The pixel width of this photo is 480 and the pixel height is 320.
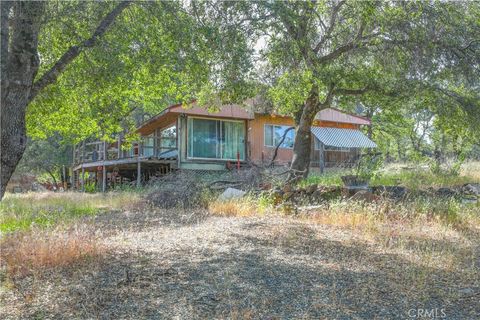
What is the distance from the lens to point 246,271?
471 centimetres

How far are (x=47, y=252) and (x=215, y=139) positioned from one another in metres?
15.1

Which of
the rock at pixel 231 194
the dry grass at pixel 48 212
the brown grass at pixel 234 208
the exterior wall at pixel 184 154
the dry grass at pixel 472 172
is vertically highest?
the exterior wall at pixel 184 154

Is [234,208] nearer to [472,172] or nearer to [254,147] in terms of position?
[472,172]

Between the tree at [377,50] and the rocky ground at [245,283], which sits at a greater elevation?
the tree at [377,50]

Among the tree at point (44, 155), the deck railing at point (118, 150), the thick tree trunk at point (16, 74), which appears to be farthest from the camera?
the tree at point (44, 155)

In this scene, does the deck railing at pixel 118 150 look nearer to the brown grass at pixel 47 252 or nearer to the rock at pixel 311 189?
the rock at pixel 311 189

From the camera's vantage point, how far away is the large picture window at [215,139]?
19.3m

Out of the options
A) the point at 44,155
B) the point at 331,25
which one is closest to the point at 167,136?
the point at 331,25

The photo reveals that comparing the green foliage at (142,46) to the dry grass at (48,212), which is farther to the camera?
the dry grass at (48,212)

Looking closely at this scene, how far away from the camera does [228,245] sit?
5.93 meters

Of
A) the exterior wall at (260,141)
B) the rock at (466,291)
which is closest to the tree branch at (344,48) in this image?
the rock at (466,291)

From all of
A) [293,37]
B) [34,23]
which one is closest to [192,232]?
[34,23]

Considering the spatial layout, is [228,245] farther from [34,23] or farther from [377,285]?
[34,23]

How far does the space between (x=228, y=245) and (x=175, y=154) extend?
46.6 ft
